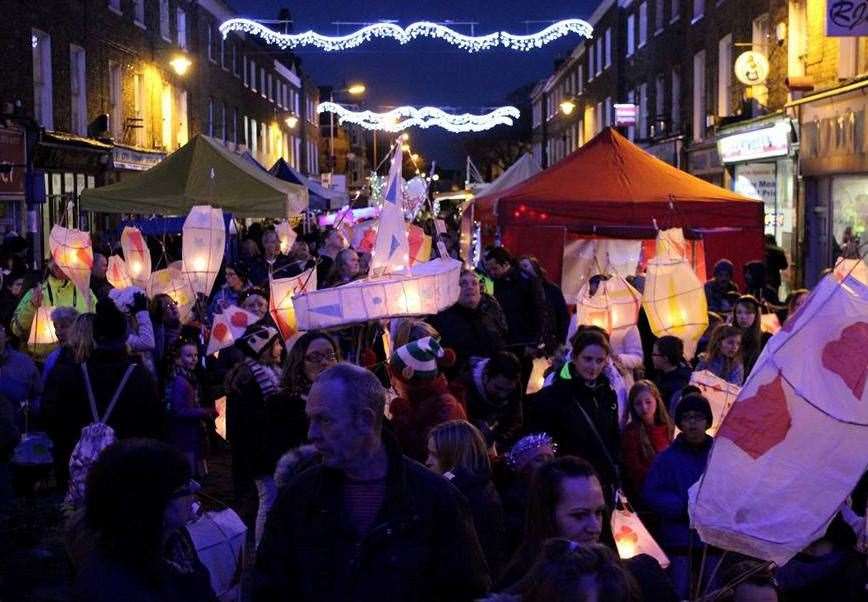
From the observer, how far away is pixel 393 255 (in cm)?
777


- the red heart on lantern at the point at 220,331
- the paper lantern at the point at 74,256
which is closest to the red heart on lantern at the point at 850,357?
the red heart on lantern at the point at 220,331

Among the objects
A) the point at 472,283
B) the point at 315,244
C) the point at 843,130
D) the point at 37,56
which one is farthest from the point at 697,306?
the point at 37,56

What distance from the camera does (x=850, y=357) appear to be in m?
4.04

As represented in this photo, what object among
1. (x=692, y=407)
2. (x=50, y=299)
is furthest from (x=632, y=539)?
(x=50, y=299)

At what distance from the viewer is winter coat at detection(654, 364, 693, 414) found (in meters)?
7.89

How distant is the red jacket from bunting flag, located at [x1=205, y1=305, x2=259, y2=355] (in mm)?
3705

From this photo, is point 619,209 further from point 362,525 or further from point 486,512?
point 362,525

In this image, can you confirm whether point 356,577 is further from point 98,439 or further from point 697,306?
point 697,306

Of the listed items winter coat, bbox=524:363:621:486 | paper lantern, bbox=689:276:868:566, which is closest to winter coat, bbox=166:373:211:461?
winter coat, bbox=524:363:621:486

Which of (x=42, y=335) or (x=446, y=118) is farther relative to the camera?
(x=446, y=118)

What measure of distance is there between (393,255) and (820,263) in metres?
13.8

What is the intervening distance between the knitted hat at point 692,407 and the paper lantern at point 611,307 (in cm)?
326

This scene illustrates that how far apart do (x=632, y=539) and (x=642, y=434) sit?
108 centimetres

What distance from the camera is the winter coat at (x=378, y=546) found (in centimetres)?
334
